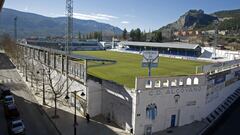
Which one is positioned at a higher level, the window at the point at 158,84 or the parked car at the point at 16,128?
the window at the point at 158,84

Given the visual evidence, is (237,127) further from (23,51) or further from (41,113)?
(23,51)

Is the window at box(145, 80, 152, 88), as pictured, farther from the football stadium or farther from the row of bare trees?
→ the row of bare trees

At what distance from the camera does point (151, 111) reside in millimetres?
22594

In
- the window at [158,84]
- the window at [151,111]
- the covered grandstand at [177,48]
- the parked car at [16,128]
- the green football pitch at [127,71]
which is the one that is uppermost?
the covered grandstand at [177,48]

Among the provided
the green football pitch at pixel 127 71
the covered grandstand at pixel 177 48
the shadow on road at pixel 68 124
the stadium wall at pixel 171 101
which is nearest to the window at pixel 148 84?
the stadium wall at pixel 171 101

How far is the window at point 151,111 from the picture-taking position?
22.4 meters

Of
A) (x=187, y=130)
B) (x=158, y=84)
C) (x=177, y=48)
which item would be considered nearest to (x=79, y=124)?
(x=158, y=84)

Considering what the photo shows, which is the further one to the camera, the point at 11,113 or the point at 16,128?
the point at 11,113

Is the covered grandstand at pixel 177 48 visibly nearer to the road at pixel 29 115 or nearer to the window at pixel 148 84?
the road at pixel 29 115

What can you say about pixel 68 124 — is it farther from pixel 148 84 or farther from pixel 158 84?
pixel 158 84

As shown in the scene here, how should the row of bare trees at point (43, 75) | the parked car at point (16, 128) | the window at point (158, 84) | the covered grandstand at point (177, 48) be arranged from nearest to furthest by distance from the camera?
the parked car at point (16, 128) < the window at point (158, 84) < the row of bare trees at point (43, 75) < the covered grandstand at point (177, 48)

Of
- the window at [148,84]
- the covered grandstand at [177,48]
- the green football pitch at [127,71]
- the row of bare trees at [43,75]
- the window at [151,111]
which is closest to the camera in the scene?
the window at [148,84]

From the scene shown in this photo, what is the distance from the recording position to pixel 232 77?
34.8 m

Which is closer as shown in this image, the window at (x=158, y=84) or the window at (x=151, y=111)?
the window at (x=151, y=111)
